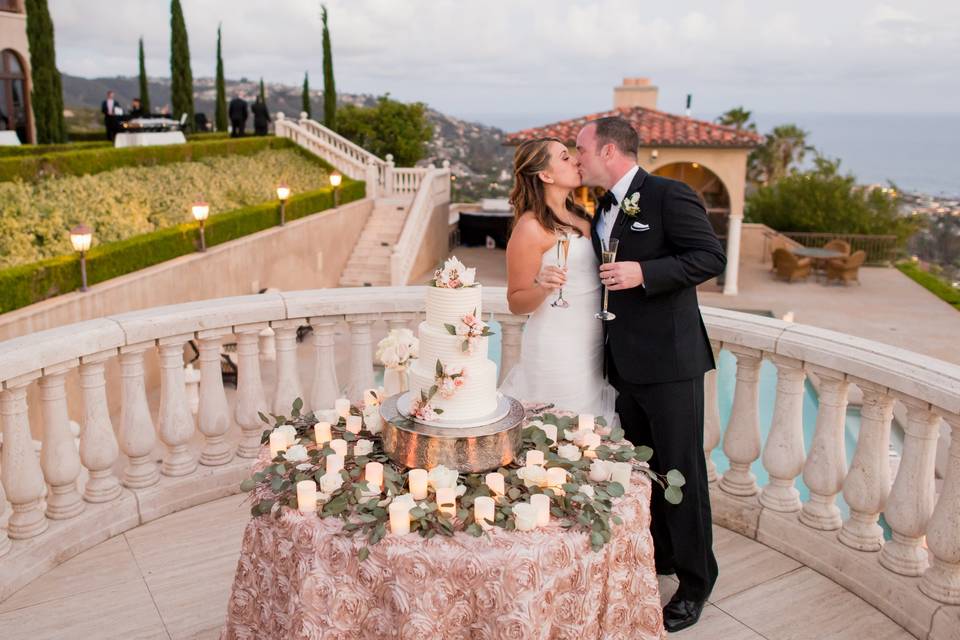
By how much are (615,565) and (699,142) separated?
23588mm

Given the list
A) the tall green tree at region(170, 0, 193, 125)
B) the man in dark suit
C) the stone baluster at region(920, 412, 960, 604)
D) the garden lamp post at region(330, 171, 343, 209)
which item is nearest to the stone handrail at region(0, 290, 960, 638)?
the stone baluster at region(920, 412, 960, 604)

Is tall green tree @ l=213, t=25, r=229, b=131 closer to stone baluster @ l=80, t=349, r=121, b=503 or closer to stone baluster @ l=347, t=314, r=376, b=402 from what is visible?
stone baluster @ l=347, t=314, r=376, b=402

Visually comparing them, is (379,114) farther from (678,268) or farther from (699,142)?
(678,268)

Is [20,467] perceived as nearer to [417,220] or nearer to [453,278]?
[453,278]

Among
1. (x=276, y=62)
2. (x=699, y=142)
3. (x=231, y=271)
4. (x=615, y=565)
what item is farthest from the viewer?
(x=276, y=62)

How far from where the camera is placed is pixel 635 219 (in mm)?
3502

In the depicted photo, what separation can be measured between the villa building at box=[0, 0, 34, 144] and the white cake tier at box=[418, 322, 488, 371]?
30.1 meters

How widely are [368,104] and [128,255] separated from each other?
111m

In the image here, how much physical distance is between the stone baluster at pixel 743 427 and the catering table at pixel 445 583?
6.15ft

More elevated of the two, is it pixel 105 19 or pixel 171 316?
pixel 105 19

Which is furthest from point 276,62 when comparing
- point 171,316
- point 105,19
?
point 171,316

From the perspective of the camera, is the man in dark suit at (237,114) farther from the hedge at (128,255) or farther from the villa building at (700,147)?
the villa building at (700,147)

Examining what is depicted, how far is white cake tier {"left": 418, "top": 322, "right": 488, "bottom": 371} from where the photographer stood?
Result: 2.80 meters

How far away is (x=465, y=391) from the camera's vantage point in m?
2.85
